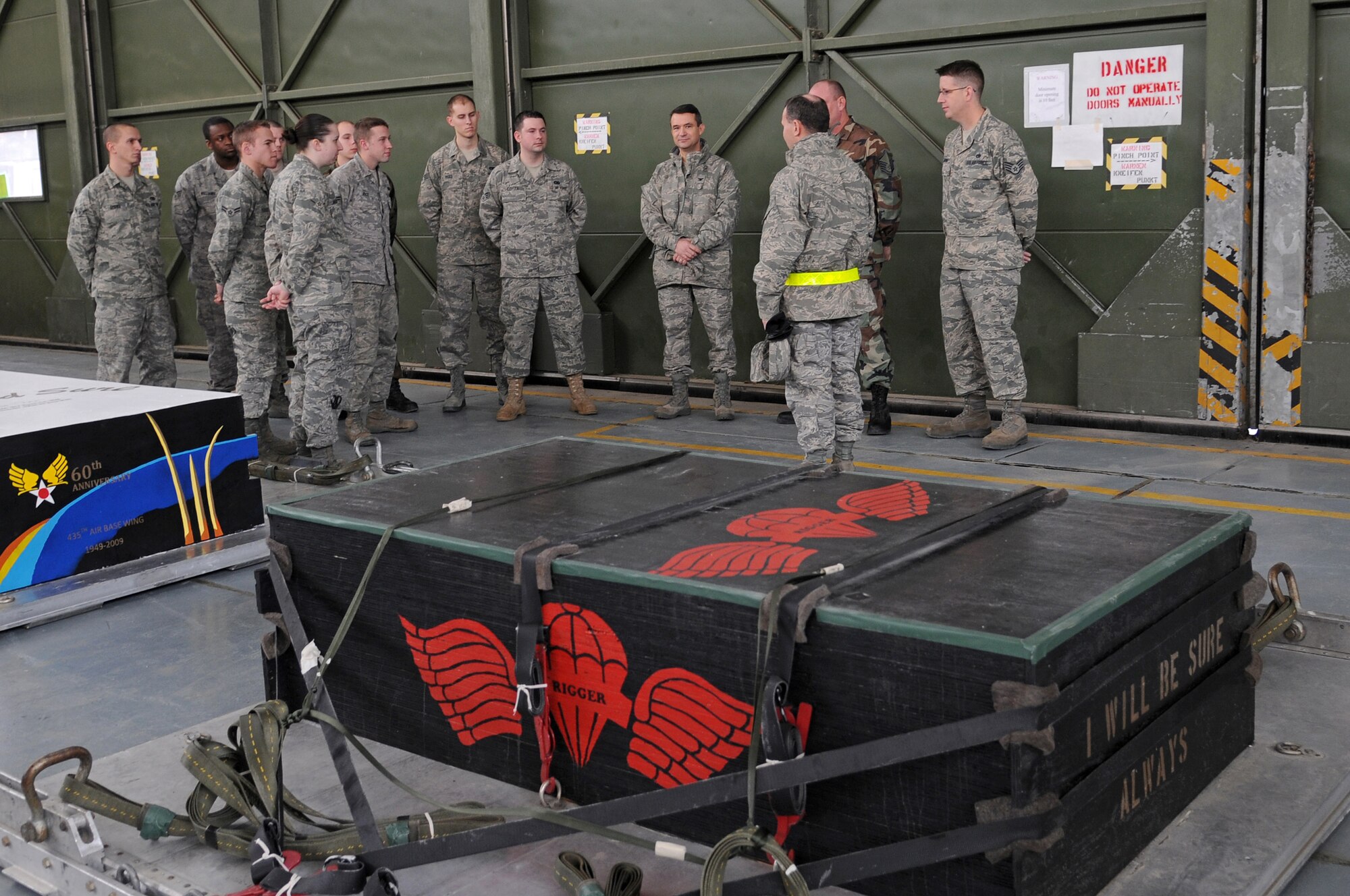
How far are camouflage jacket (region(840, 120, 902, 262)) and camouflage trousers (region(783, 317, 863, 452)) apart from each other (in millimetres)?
2026

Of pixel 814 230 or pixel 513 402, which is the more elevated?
pixel 814 230

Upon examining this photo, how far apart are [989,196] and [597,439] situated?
113 inches

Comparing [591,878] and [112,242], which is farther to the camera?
[112,242]

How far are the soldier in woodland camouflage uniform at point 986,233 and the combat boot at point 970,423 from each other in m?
0.23

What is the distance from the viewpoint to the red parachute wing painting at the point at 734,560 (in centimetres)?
262

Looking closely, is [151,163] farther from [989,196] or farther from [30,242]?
[989,196]

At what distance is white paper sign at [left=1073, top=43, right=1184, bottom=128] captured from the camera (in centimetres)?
746

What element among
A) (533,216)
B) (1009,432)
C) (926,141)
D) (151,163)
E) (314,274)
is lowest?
(1009,432)

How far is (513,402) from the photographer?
8812mm

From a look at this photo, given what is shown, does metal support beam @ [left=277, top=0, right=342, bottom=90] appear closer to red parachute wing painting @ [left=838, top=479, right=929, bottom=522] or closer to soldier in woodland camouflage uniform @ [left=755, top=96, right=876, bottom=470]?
soldier in woodland camouflage uniform @ [left=755, top=96, right=876, bottom=470]

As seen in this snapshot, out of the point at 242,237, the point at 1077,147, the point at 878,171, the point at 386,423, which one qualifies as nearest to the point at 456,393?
the point at 386,423

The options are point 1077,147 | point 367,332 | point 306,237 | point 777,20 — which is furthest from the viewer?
point 777,20

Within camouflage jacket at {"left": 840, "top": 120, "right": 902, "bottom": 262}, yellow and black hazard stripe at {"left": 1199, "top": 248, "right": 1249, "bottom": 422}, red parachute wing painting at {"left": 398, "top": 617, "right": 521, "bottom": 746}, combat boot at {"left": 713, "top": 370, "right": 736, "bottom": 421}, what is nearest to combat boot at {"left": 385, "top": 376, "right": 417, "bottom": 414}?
combat boot at {"left": 713, "top": 370, "right": 736, "bottom": 421}

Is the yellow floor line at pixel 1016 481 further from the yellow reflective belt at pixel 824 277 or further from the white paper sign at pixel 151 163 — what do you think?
the white paper sign at pixel 151 163
